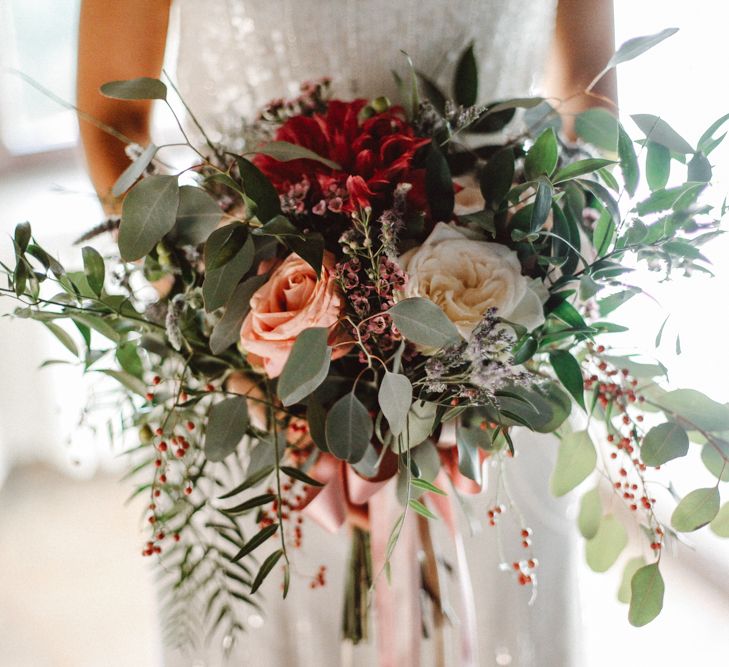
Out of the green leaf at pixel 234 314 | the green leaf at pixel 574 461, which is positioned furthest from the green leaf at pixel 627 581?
the green leaf at pixel 234 314

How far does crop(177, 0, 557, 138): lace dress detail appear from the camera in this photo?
80cm

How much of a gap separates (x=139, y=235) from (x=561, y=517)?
70 centimetres

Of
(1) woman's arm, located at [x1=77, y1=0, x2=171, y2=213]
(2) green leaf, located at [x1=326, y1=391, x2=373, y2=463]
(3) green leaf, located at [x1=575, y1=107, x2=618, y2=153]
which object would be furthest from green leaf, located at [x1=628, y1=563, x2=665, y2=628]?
(1) woman's arm, located at [x1=77, y1=0, x2=171, y2=213]

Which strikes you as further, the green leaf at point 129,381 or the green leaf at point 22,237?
the green leaf at point 129,381

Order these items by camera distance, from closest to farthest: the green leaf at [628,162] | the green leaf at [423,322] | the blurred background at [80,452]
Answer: the green leaf at [423,322] < the green leaf at [628,162] < the blurred background at [80,452]

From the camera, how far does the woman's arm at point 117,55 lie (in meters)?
0.81

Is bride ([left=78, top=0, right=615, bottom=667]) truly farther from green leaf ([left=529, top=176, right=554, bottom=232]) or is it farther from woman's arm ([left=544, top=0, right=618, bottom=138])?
green leaf ([left=529, top=176, right=554, bottom=232])

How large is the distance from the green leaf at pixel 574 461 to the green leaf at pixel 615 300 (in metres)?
0.14

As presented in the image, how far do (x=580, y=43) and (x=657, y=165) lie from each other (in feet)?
1.19

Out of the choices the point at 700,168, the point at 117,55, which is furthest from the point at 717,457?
the point at 117,55

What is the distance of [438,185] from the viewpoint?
563 millimetres

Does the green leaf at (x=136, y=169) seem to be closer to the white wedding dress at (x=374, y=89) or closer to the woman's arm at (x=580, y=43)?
the white wedding dress at (x=374, y=89)

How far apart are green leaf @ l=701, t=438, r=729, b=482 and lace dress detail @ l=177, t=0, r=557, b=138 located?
50cm

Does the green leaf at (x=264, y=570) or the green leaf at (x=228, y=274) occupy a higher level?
the green leaf at (x=228, y=274)
